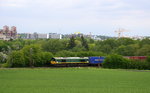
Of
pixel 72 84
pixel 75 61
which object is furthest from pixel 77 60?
pixel 72 84

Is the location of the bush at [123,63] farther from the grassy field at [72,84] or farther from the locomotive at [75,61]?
the grassy field at [72,84]

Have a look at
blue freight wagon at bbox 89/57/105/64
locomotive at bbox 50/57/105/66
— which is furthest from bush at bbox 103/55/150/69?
locomotive at bbox 50/57/105/66

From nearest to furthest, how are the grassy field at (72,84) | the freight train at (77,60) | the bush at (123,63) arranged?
the grassy field at (72,84), the bush at (123,63), the freight train at (77,60)

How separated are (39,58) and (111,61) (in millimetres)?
16909

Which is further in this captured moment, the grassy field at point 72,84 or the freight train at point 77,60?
the freight train at point 77,60

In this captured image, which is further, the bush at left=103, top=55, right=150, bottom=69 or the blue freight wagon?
the blue freight wagon

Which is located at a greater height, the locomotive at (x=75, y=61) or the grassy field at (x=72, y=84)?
the grassy field at (x=72, y=84)

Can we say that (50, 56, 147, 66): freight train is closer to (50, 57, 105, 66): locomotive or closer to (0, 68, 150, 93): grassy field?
(50, 57, 105, 66): locomotive

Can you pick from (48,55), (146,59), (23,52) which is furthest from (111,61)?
(23,52)

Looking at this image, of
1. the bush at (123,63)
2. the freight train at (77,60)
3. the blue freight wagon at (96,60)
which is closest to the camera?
the bush at (123,63)

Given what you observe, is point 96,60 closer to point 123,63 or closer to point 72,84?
point 123,63

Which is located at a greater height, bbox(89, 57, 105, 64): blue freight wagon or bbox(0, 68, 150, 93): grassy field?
bbox(0, 68, 150, 93): grassy field

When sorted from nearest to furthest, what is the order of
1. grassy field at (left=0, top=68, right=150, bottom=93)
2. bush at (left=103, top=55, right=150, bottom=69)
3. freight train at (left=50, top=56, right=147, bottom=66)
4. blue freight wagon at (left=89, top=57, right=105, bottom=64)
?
1. grassy field at (left=0, top=68, right=150, bottom=93)
2. bush at (left=103, top=55, right=150, bottom=69)
3. freight train at (left=50, top=56, right=147, bottom=66)
4. blue freight wagon at (left=89, top=57, right=105, bottom=64)

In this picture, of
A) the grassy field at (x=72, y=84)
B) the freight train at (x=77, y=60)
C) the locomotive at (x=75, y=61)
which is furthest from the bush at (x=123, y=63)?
the grassy field at (x=72, y=84)
